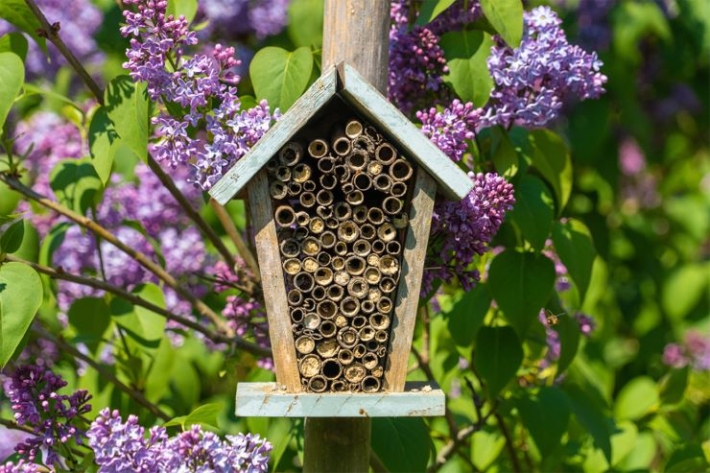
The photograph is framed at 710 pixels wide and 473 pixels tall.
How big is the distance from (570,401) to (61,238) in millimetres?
1219

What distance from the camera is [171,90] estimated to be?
6.30 feet

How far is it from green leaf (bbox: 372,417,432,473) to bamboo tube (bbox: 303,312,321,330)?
0.46 m

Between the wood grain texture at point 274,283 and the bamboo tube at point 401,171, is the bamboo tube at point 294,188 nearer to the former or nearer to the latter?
the wood grain texture at point 274,283

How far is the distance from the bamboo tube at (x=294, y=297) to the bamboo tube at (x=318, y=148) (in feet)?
0.74

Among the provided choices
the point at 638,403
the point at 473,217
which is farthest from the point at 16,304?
the point at 638,403

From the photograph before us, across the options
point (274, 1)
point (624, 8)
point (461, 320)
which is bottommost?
point (461, 320)

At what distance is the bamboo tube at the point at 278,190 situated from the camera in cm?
184

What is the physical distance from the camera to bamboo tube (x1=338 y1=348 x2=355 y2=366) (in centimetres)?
185

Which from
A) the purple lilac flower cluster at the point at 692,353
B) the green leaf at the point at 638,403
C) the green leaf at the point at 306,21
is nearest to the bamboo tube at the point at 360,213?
the green leaf at the point at 638,403

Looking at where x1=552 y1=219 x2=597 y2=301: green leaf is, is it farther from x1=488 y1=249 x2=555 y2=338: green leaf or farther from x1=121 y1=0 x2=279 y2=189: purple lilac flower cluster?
x1=121 y1=0 x2=279 y2=189: purple lilac flower cluster

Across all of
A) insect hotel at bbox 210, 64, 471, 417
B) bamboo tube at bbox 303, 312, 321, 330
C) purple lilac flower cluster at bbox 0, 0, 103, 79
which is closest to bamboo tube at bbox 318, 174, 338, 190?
insect hotel at bbox 210, 64, 471, 417

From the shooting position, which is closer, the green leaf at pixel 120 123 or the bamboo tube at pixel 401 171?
the bamboo tube at pixel 401 171

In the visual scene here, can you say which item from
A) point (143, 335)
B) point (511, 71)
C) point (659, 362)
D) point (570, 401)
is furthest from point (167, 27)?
point (659, 362)

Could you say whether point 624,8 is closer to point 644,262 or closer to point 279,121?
point 644,262
